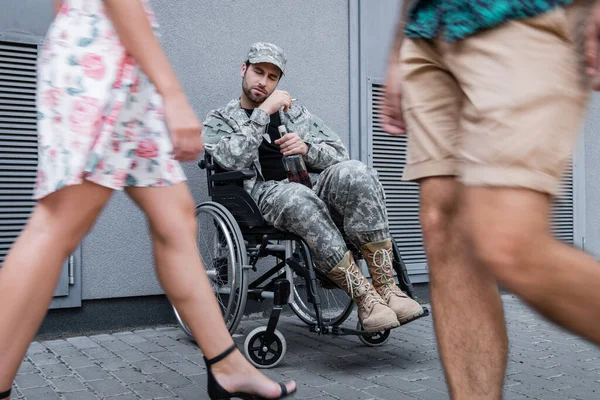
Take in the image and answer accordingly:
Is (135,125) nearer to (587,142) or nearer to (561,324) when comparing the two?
(561,324)

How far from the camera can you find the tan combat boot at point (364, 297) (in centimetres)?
295

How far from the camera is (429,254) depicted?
70.4 inches

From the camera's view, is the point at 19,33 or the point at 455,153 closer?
the point at 455,153

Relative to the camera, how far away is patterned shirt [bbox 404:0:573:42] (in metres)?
1.30

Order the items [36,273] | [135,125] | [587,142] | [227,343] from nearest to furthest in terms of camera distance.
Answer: [36,273] < [135,125] < [227,343] < [587,142]

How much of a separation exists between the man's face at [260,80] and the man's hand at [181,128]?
1.95 metres

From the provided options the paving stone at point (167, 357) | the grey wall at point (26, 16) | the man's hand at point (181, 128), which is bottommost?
the paving stone at point (167, 357)

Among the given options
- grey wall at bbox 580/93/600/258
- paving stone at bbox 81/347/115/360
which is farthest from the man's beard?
grey wall at bbox 580/93/600/258

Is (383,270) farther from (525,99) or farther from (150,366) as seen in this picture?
(525,99)

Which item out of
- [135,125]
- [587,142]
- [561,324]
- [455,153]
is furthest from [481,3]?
[587,142]

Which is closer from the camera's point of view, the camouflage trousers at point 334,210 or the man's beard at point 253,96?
the camouflage trousers at point 334,210

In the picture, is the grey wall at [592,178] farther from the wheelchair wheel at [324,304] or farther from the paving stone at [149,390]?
the paving stone at [149,390]

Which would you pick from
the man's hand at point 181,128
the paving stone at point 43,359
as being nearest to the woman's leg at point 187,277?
the man's hand at point 181,128

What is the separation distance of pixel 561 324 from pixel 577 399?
1.63 m
